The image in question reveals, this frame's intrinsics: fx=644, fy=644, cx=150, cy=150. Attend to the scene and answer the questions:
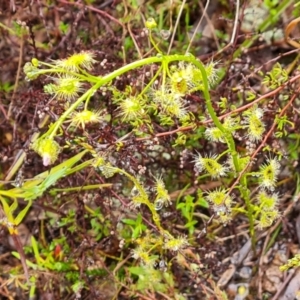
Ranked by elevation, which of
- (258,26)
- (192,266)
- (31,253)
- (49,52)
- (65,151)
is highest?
(258,26)

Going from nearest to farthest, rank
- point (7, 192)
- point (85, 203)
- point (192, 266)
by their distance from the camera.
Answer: point (7, 192)
point (192, 266)
point (85, 203)

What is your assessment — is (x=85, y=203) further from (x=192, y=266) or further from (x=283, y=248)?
(x=283, y=248)

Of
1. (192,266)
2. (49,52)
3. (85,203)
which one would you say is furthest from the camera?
(49,52)

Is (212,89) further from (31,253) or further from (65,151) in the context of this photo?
(31,253)

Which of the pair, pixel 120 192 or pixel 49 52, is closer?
pixel 120 192

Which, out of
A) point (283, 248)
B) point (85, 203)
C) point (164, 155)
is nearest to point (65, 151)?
point (85, 203)

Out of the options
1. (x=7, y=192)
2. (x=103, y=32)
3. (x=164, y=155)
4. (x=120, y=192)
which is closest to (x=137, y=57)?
(x=103, y=32)

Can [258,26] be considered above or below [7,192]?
above
